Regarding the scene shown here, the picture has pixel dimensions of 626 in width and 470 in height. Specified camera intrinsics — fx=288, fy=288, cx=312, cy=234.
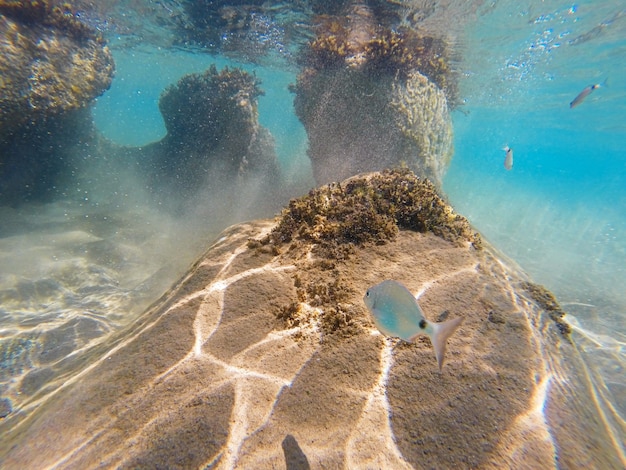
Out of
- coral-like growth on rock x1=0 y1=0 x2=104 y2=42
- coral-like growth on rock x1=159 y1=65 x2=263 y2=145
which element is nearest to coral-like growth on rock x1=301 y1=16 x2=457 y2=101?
coral-like growth on rock x1=159 y1=65 x2=263 y2=145

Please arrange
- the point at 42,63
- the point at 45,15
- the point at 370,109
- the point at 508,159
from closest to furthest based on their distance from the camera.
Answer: the point at 508,159, the point at 42,63, the point at 370,109, the point at 45,15

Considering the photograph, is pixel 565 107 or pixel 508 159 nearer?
pixel 508 159

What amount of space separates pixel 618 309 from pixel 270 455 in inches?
545

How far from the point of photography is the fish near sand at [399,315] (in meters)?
1.64

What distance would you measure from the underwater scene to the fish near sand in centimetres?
1

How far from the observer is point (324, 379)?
88.1 inches

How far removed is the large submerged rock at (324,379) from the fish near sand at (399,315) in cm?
76

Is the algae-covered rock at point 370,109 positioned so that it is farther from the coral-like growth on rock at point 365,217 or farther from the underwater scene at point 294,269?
the coral-like growth on rock at point 365,217

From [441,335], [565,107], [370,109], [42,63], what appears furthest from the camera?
[565,107]

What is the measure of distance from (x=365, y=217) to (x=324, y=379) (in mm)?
1935

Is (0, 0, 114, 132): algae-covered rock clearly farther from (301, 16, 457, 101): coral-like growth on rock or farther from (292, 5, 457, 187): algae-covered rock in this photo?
(301, 16, 457, 101): coral-like growth on rock

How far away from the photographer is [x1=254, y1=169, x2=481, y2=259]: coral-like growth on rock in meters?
3.44

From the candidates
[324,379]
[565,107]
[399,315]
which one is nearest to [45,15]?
[324,379]

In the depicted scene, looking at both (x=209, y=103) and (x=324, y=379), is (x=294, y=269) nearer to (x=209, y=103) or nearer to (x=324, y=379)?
(x=324, y=379)
